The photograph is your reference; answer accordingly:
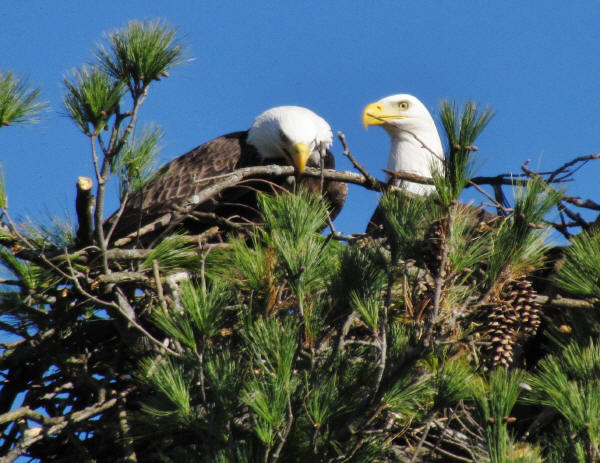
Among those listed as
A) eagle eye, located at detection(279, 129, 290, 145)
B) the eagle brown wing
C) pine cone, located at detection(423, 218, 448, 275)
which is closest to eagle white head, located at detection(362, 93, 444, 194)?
eagle eye, located at detection(279, 129, 290, 145)

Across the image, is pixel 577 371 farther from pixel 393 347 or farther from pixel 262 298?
pixel 262 298

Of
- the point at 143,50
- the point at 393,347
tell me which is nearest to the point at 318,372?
the point at 393,347

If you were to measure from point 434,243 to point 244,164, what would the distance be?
3.08m

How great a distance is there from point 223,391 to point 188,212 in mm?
1635

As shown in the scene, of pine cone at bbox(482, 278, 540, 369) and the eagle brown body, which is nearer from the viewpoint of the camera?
pine cone at bbox(482, 278, 540, 369)

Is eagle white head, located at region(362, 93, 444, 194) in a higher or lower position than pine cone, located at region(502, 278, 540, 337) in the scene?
higher

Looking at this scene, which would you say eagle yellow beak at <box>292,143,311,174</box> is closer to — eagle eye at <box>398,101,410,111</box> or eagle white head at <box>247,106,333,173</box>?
eagle white head at <box>247,106,333,173</box>

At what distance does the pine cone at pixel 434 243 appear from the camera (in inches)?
110

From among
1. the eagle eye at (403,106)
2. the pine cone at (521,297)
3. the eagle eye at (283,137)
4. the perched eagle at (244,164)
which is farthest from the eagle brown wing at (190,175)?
the pine cone at (521,297)

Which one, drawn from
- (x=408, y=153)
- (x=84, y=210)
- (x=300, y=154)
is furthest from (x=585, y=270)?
(x=408, y=153)

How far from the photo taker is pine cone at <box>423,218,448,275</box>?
2.79 metres

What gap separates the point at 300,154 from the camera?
539 centimetres

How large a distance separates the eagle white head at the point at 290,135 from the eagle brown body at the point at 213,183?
0.08 m

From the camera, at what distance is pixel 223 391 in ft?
8.90
